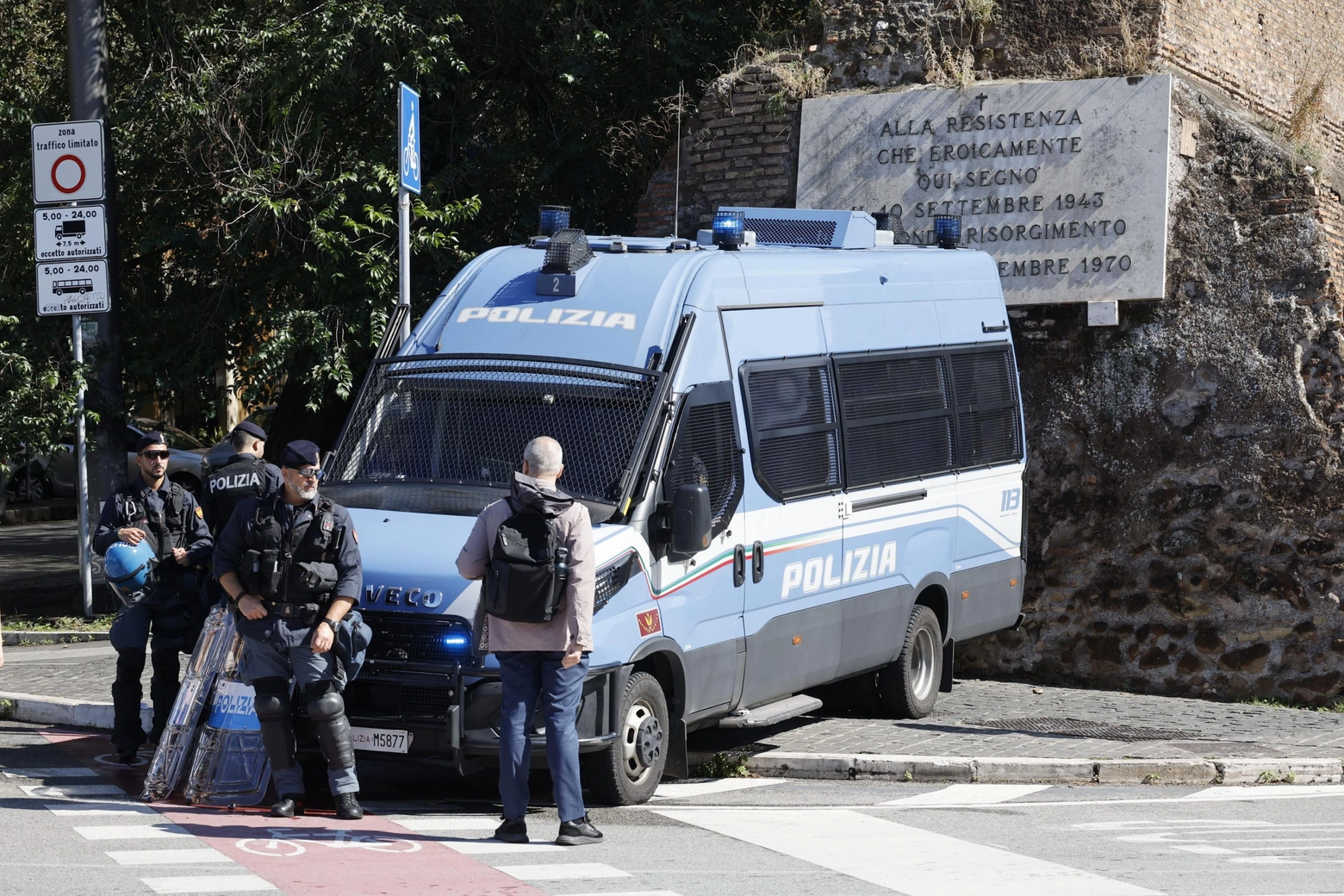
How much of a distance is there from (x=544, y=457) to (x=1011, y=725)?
4934 millimetres

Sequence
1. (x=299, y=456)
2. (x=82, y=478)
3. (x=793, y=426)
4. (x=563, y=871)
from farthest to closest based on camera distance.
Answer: (x=82, y=478) → (x=793, y=426) → (x=299, y=456) → (x=563, y=871)

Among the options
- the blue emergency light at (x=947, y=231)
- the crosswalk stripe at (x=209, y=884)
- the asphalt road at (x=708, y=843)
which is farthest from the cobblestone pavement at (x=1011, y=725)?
the crosswalk stripe at (x=209, y=884)

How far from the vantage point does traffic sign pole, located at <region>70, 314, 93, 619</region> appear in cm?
1401

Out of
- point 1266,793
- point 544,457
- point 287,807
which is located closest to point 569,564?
point 544,457

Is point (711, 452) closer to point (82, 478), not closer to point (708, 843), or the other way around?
point (708, 843)

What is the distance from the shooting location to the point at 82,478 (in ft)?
46.0

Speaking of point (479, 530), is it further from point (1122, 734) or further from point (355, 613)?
point (1122, 734)

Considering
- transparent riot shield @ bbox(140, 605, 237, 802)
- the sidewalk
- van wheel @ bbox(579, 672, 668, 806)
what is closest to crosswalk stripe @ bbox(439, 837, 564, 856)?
van wheel @ bbox(579, 672, 668, 806)

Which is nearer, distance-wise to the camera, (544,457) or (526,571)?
(526,571)

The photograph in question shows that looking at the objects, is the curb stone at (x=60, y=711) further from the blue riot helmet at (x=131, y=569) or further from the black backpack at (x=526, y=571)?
the black backpack at (x=526, y=571)

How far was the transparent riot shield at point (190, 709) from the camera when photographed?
8.21m

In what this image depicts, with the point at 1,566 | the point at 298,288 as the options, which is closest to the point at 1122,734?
the point at 298,288

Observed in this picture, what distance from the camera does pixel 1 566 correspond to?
733 inches

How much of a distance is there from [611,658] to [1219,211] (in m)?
7.11
